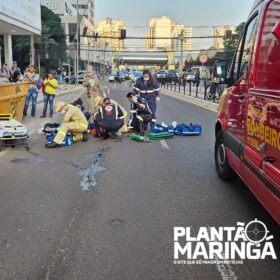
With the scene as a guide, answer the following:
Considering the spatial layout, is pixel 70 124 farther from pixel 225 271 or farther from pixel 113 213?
pixel 225 271

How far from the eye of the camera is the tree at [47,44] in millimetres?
51994

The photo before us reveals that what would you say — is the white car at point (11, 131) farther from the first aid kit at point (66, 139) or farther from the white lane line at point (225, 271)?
the white lane line at point (225, 271)

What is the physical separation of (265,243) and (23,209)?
2.89 m

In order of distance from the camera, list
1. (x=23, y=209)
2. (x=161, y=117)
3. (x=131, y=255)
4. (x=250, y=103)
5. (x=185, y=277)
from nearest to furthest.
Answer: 1. (x=185, y=277)
2. (x=131, y=255)
3. (x=250, y=103)
4. (x=23, y=209)
5. (x=161, y=117)


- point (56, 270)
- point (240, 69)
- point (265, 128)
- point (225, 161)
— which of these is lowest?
point (56, 270)

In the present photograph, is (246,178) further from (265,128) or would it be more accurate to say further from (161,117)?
(161,117)

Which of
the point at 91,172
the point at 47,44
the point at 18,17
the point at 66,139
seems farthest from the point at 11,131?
the point at 47,44

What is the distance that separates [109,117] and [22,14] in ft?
70.3

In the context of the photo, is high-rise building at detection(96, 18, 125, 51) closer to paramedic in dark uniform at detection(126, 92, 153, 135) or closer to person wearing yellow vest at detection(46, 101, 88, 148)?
paramedic in dark uniform at detection(126, 92, 153, 135)

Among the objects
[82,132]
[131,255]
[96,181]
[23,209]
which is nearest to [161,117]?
[82,132]

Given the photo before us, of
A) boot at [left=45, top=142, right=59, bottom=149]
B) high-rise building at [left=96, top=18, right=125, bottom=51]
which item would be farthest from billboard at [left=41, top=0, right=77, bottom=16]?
boot at [left=45, top=142, right=59, bottom=149]

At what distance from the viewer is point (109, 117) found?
9.73 metres

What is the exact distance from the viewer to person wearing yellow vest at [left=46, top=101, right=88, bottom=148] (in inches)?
352

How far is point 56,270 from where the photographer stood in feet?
11.4
